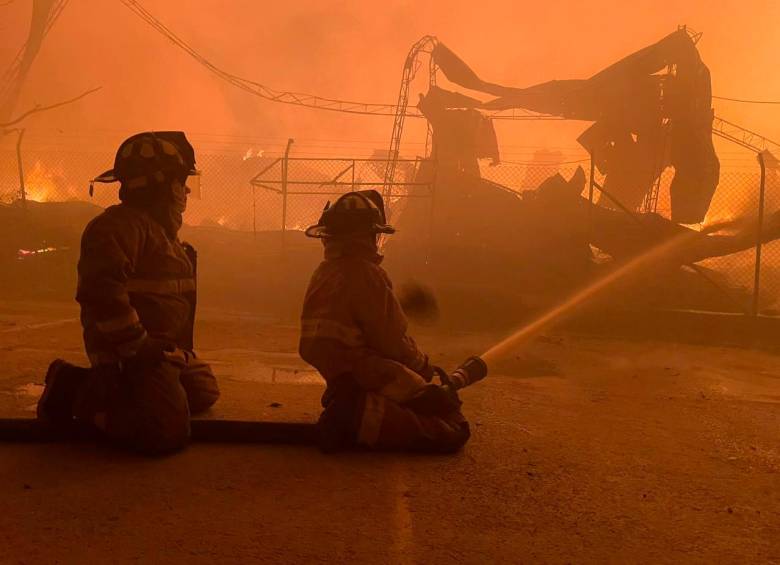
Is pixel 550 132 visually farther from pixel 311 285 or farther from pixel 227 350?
pixel 311 285

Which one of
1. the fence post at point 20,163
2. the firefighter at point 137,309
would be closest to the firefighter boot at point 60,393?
the firefighter at point 137,309

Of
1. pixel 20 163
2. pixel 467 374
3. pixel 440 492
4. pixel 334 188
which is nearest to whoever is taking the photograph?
pixel 440 492

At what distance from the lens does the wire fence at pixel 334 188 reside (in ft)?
41.6

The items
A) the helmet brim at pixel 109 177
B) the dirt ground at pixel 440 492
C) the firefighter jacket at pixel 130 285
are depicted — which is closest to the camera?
the dirt ground at pixel 440 492

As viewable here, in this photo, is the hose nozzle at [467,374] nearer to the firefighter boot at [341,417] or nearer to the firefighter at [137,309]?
the firefighter boot at [341,417]

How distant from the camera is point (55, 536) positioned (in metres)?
2.39

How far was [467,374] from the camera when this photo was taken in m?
3.80

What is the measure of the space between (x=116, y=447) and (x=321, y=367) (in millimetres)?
1038

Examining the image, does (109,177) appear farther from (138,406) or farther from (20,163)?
(20,163)

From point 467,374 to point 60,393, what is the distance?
6.74ft

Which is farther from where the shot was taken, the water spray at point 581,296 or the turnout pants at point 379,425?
the water spray at point 581,296

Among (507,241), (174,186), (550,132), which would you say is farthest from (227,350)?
(550,132)

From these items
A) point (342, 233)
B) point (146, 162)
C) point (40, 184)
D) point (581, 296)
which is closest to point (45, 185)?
point (40, 184)

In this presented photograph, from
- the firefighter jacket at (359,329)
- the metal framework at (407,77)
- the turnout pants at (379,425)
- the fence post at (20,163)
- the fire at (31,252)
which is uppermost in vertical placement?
the metal framework at (407,77)
